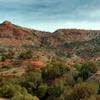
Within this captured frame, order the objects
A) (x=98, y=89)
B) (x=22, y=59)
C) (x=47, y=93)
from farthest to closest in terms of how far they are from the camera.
Result: 1. (x=22, y=59)
2. (x=47, y=93)
3. (x=98, y=89)

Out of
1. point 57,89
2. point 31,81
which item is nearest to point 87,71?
point 57,89

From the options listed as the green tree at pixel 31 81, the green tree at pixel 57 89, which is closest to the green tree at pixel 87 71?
the green tree at pixel 57 89

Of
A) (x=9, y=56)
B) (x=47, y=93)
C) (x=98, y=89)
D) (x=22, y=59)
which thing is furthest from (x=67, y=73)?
(x=9, y=56)

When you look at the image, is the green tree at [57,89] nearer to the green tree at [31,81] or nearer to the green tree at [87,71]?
the green tree at [31,81]

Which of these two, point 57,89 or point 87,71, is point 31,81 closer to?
point 57,89

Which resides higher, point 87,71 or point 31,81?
point 87,71

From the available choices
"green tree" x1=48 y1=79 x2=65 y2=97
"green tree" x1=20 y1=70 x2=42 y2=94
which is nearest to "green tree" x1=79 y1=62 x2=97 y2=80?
"green tree" x1=48 y1=79 x2=65 y2=97

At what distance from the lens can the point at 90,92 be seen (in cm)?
5603

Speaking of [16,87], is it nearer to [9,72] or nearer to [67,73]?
[67,73]

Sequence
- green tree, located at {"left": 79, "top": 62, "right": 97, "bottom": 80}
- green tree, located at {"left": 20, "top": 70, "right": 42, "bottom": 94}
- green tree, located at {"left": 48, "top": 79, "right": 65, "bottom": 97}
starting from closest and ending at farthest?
green tree, located at {"left": 48, "top": 79, "right": 65, "bottom": 97}
green tree, located at {"left": 79, "top": 62, "right": 97, "bottom": 80}
green tree, located at {"left": 20, "top": 70, "right": 42, "bottom": 94}

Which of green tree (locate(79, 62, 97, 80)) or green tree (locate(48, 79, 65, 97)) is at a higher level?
green tree (locate(79, 62, 97, 80))

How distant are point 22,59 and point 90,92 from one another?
82187 millimetres

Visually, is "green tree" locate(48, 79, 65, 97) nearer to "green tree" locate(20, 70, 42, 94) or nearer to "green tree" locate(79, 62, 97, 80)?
"green tree" locate(20, 70, 42, 94)

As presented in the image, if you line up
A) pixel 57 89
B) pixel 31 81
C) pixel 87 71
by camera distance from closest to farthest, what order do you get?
pixel 57 89 → pixel 87 71 → pixel 31 81
